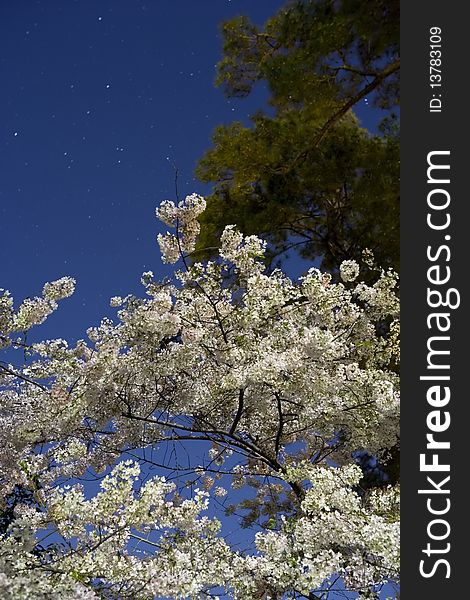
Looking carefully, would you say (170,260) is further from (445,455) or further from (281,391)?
(445,455)

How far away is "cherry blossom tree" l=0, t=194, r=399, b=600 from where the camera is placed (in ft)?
5.96

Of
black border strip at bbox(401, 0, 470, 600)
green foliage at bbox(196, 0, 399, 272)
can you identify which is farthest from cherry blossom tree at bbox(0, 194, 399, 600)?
green foliage at bbox(196, 0, 399, 272)

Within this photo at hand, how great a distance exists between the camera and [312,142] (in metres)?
4.05

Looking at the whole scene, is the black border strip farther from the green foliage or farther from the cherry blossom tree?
the green foliage

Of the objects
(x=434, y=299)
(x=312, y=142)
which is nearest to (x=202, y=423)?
(x=434, y=299)

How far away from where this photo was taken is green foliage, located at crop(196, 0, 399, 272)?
344cm

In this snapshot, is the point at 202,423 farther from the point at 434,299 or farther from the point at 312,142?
the point at 312,142

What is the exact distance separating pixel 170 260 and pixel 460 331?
1588 mm

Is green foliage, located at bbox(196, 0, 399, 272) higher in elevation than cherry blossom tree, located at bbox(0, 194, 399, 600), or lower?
higher

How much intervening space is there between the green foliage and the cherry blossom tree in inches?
47.4

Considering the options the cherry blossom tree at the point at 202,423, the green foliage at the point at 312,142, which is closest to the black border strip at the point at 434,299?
the cherry blossom tree at the point at 202,423

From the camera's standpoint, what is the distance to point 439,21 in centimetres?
219

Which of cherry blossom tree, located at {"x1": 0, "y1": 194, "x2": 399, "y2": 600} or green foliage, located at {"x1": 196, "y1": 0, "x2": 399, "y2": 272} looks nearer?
cherry blossom tree, located at {"x1": 0, "y1": 194, "x2": 399, "y2": 600}

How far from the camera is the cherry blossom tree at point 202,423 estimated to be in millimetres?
1815
